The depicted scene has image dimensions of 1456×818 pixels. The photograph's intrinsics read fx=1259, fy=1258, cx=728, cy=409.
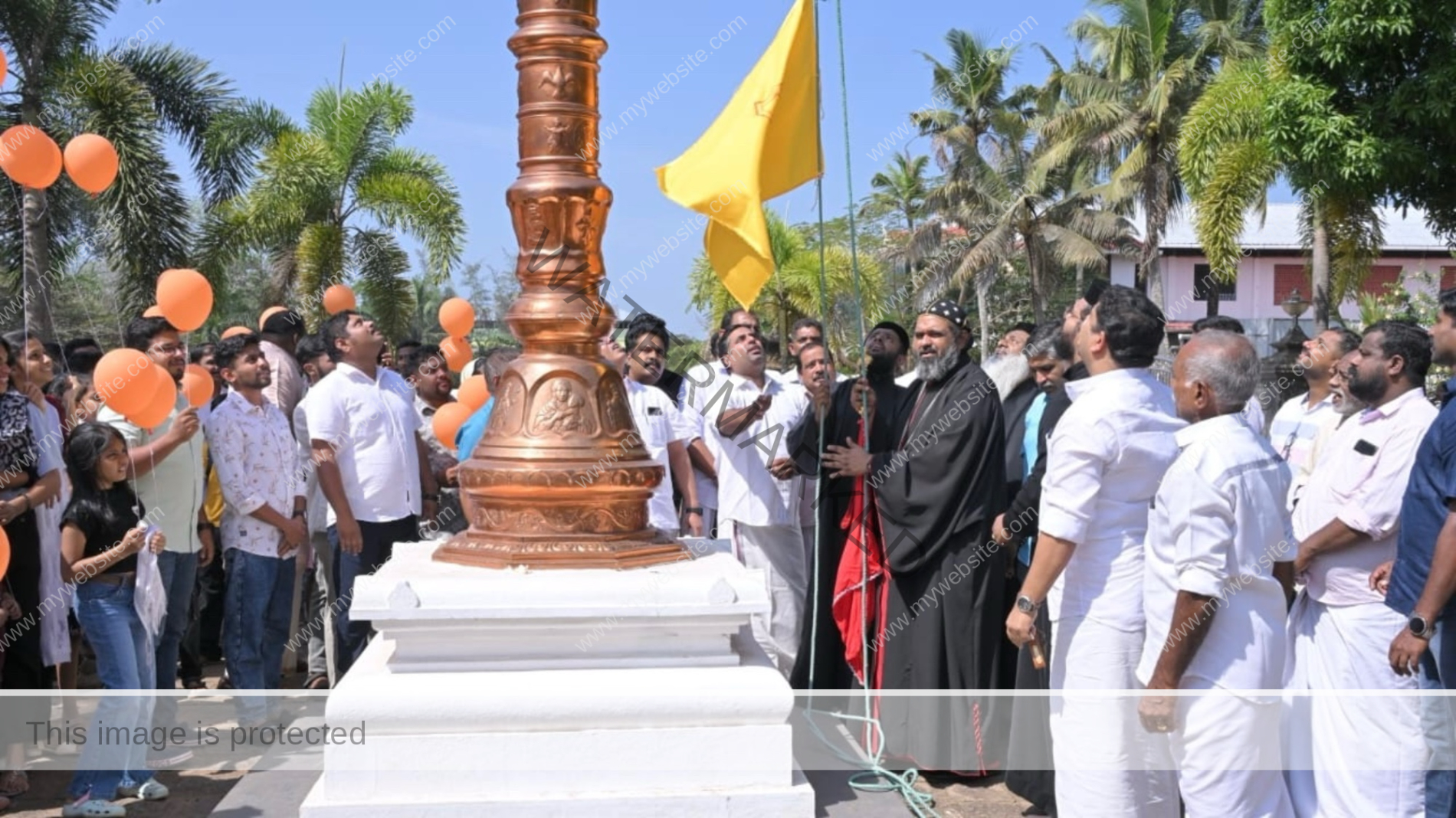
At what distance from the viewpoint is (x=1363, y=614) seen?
475cm

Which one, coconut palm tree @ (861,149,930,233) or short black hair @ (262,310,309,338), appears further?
coconut palm tree @ (861,149,930,233)

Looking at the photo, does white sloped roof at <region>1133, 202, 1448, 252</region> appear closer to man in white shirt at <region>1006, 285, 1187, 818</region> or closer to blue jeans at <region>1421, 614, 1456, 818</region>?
blue jeans at <region>1421, 614, 1456, 818</region>

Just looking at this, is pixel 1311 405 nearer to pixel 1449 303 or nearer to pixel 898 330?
pixel 1449 303

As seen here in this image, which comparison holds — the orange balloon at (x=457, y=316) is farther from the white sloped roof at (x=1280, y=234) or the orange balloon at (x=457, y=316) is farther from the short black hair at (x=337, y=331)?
the white sloped roof at (x=1280, y=234)

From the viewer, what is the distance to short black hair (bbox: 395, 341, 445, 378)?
9508 mm

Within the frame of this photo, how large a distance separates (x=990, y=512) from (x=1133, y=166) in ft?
86.8

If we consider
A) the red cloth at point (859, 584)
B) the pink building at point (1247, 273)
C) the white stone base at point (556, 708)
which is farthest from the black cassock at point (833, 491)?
the pink building at point (1247, 273)

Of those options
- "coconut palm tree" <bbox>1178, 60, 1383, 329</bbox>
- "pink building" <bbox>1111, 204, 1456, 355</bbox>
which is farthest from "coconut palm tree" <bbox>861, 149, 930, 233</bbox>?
"coconut palm tree" <bbox>1178, 60, 1383, 329</bbox>

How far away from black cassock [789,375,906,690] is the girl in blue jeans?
9.54ft

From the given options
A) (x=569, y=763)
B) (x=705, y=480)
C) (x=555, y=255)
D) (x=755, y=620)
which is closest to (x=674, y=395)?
(x=705, y=480)

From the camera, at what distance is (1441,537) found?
4.08 meters

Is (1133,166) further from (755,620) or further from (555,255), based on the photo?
(555,255)

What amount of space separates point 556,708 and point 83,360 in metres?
5.97

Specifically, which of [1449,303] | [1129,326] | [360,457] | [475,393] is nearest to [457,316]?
[475,393]
